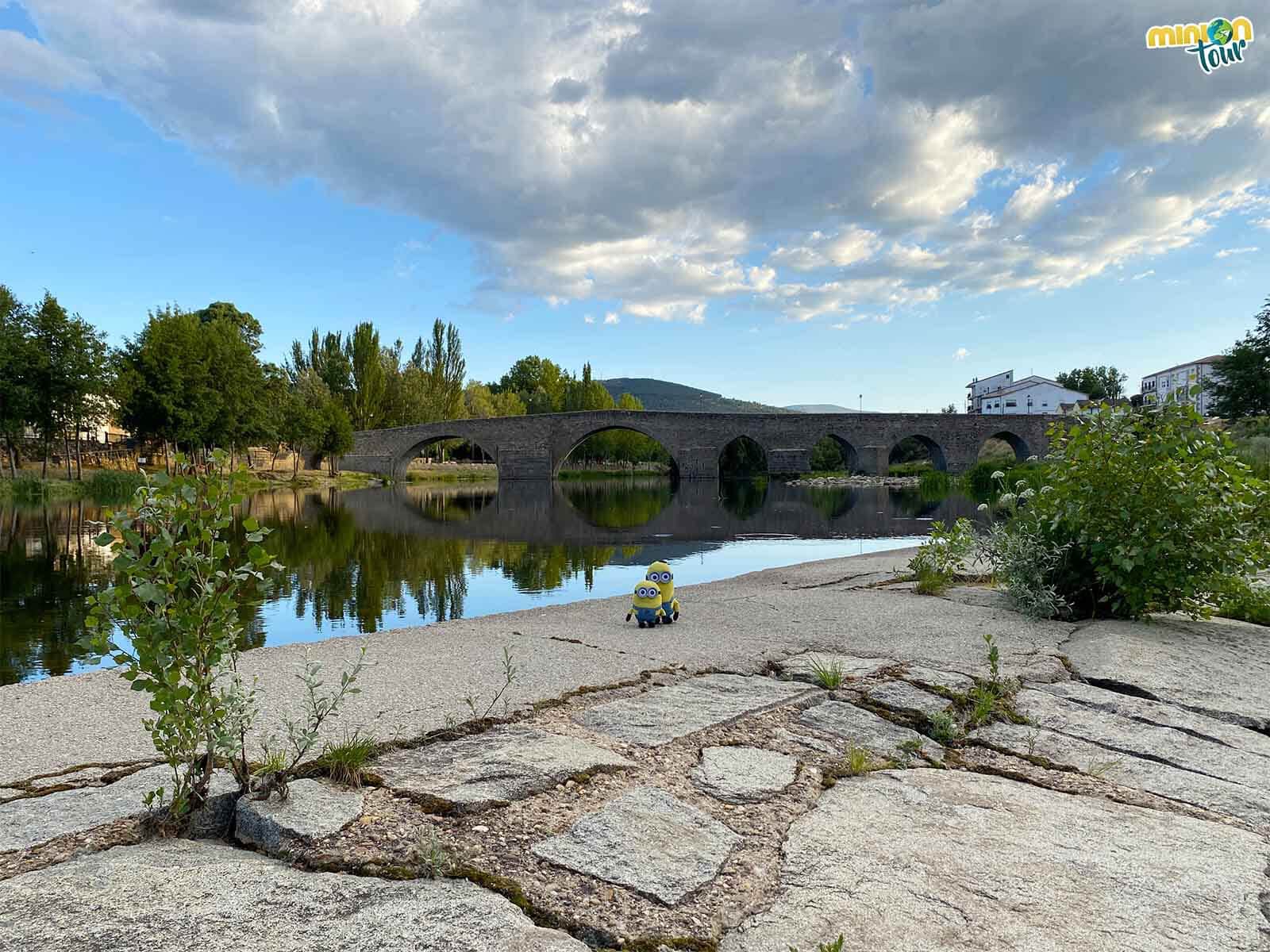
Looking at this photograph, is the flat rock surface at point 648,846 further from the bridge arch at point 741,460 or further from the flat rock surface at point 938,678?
the bridge arch at point 741,460

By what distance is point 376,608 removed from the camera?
942cm

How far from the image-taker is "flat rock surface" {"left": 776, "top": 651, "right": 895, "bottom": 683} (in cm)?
434

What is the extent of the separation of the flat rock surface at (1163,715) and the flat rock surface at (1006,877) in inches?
43.3

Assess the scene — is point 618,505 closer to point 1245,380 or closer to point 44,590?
point 44,590

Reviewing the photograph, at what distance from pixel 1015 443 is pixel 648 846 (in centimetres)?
6144

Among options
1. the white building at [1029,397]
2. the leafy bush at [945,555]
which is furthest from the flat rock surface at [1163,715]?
the white building at [1029,397]

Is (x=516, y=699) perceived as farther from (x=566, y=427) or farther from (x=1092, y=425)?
(x=566, y=427)

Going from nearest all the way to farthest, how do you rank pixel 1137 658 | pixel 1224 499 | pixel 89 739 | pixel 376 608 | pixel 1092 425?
1. pixel 89 739
2. pixel 1137 658
3. pixel 1224 499
4. pixel 1092 425
5. pixel 376 608

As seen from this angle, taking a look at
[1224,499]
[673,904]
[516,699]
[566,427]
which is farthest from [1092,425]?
[566,427]

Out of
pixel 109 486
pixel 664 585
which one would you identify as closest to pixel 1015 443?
pixel 109 486

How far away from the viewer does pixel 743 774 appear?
9.55 feet

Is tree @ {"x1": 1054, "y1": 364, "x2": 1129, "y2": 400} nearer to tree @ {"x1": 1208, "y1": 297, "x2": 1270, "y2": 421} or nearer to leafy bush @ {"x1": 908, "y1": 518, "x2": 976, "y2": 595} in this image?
tree @ {"x1": 1208, "y1": 297, "x2": 1270, "y2": 421}

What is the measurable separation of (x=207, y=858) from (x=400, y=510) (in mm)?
26749

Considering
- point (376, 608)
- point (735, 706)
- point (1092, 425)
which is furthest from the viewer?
point (376, 608)
